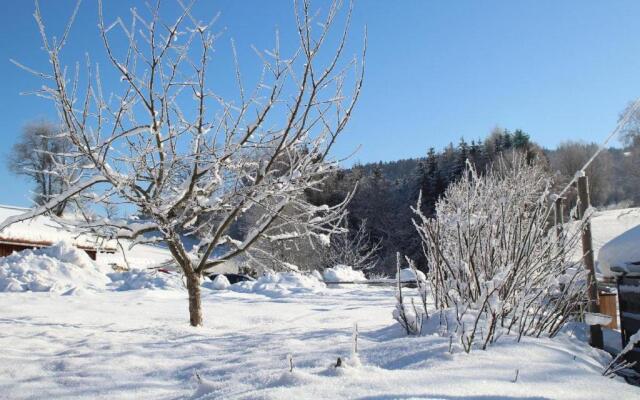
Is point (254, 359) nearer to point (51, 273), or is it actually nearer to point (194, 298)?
point (194, 298)

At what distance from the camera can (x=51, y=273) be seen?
11586 millimetres

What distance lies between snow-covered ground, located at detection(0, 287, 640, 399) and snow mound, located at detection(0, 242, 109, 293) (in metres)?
4.14

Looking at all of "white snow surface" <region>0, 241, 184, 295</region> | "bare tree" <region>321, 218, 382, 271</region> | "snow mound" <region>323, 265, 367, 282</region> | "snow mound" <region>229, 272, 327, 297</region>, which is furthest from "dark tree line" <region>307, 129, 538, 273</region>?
"white snow surface" <region>0, 241, 184, 295</region>

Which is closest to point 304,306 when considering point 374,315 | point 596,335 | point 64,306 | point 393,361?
point 374,315

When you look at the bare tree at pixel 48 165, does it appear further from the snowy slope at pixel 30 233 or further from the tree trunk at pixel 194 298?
the snowy slope at pixel 30 233

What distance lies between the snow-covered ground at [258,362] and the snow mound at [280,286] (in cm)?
530

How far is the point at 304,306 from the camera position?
9.05m

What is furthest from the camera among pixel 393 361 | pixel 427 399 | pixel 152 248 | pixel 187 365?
pixel 152 248

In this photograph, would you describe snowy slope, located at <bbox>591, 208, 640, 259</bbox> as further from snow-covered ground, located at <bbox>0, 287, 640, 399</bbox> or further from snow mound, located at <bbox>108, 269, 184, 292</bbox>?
snow-covered ground, located at <bbox>0, 287, 640, 399</bbox>

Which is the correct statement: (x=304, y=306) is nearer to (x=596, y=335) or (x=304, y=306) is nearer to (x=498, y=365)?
(x=596, y=335)

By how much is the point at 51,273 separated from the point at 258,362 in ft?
Answer: 32.8

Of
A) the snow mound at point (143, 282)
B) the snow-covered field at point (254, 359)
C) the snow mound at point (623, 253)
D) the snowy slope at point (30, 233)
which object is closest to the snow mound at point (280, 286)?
the snow mound at point (143, 282)

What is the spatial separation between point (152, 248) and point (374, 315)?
125ft

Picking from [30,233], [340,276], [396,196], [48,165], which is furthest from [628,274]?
[396,196]
